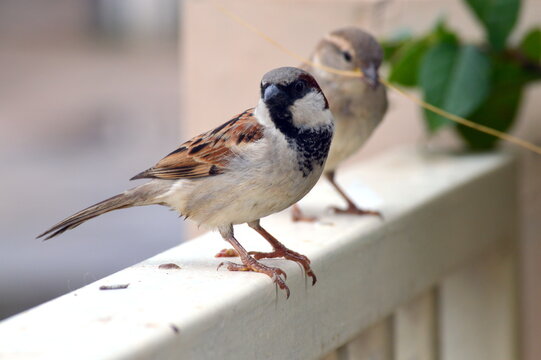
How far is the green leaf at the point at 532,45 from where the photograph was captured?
2.59m

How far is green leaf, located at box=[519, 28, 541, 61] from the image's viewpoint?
8.48 feet

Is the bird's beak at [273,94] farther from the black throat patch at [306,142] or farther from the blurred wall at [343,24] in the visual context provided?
the blurred wall at [343,24]

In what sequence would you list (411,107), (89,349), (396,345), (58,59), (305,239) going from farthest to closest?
(58,59) → (411,107) → (396,345) → (305,239) → (89,349)

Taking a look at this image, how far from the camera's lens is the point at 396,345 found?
1.94 metres

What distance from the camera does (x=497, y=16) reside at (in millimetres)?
2457

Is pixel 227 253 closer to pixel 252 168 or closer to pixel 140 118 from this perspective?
pixel 252 168

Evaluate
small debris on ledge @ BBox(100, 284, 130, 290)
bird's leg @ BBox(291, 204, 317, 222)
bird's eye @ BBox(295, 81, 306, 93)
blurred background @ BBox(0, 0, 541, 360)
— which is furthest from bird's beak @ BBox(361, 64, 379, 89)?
small debris on ledge @ BBox(100, 284, 130, 290)

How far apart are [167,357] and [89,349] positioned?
0.32 ft

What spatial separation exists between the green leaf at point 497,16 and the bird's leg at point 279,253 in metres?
1.07

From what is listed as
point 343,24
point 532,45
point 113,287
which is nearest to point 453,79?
point 532,45

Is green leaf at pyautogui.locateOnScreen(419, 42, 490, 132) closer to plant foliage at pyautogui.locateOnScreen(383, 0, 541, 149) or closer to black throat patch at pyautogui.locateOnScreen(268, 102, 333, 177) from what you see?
plant foliage at pyautogui.locateOnScreen(383, 0, 541, 149)

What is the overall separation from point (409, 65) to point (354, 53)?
460mm

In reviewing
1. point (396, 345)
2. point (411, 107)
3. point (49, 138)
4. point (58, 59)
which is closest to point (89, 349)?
point (396, 345)

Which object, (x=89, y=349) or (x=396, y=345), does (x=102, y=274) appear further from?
(x=396, y=345)
